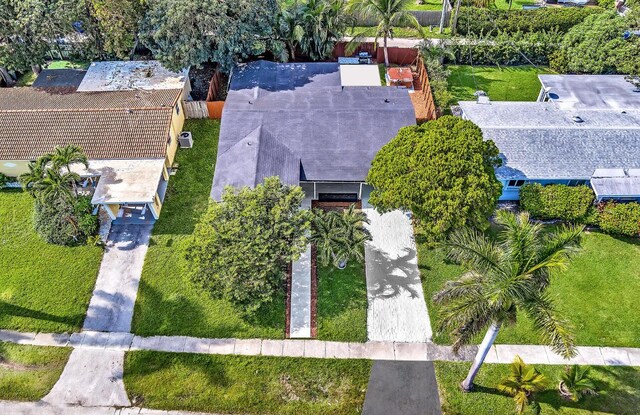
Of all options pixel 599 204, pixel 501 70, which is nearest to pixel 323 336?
pixel 599 204

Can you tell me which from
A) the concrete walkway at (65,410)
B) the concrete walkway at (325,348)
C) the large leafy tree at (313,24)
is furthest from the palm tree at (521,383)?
the large leafy tree at (313,24)

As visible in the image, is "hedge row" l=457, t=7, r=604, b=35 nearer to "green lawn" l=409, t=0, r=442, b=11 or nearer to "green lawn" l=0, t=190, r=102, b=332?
"green lawn" l=409, t=0, r=442, b=11

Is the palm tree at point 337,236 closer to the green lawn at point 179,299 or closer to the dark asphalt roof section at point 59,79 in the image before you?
the green lawn at point 179,299

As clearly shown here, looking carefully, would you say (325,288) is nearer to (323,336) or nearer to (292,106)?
(323,336)

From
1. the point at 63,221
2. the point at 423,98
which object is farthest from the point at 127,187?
the point at 423,98

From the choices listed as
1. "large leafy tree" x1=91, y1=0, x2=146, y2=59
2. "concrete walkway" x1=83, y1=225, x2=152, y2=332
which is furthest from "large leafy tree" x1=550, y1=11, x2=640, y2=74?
"concrete walkway" x1=83, y1=225, x2=152, y2=332
